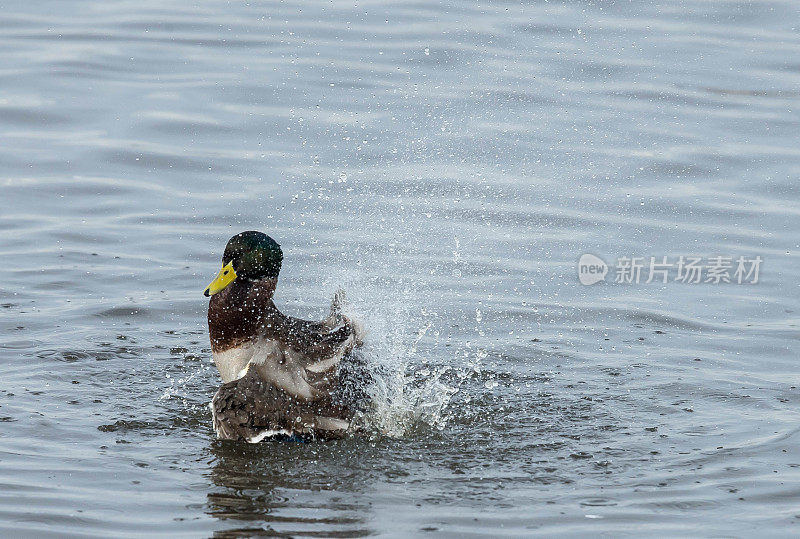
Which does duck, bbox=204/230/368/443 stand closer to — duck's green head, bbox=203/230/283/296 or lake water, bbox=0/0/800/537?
duck's green head, bbox=203/230/283/296

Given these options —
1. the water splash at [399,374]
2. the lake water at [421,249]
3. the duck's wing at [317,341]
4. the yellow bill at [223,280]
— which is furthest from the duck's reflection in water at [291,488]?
the yellow bill at [223,280]

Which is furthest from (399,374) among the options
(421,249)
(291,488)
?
(421,249)

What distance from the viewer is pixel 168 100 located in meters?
12.6

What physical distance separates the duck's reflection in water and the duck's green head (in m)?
0.87

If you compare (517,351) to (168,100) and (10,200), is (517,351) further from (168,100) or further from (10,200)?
(168,100)

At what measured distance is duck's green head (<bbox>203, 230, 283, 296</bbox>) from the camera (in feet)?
23.1

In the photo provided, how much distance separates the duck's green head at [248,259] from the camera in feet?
23.1

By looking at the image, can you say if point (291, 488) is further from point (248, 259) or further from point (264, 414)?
point (248, 259)

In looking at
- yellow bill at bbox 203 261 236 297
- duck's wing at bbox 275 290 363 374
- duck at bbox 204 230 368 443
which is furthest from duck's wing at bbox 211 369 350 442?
yellow bill at bbox 203 261 236 297

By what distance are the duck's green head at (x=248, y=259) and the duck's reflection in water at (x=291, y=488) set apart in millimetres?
872

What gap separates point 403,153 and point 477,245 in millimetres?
1789

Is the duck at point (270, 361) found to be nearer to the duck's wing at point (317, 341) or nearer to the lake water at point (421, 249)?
the duck's wing at point (317, 341)

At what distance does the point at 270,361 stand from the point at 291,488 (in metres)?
0.86

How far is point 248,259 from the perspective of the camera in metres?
7.04
